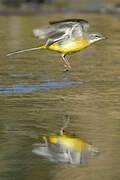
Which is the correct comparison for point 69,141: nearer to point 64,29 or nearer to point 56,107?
point 56,107

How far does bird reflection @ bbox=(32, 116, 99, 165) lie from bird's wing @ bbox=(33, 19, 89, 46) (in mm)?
3426

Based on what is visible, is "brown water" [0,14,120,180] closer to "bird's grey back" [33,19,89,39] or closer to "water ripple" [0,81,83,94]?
"water ripple" [0,81,83,94]

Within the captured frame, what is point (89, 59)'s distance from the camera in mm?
15508

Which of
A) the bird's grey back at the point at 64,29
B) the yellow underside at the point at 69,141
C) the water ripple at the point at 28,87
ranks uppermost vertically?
the bird's grey back at the point at 64,29

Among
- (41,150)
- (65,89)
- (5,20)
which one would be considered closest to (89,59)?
(65,89)

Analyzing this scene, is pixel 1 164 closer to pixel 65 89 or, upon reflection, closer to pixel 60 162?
pixel 60 162

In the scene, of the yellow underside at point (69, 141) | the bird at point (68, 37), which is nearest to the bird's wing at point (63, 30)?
the bird at point (68, 37)

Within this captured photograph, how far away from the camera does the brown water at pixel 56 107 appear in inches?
275

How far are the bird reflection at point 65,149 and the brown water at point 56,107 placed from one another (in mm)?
108

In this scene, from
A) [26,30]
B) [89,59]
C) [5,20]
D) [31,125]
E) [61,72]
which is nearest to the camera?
[31,125]

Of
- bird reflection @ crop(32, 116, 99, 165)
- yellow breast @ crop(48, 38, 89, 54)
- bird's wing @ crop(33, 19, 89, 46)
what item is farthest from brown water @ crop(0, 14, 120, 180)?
bird's wing @ crop(33, 19, 89, 46)

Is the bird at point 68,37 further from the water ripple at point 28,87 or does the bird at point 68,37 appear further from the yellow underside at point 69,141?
the yellow underside at point 69,141

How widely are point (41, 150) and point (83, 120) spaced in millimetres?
1633

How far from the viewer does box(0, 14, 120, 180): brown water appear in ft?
23.0
